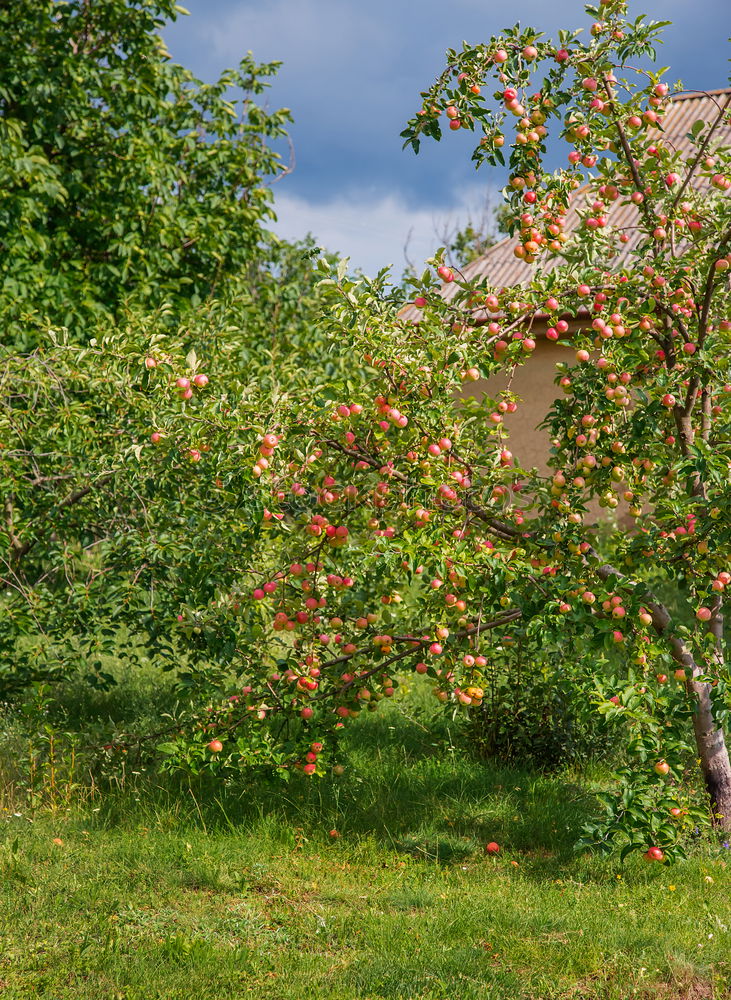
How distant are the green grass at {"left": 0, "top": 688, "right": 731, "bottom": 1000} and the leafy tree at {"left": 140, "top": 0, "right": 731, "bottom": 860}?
36 cm

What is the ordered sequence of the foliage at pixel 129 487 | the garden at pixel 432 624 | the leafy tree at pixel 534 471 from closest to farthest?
the garden at pixel 432 624
the leafy tree at pixel 534 471
the foliage at pixel 129 487

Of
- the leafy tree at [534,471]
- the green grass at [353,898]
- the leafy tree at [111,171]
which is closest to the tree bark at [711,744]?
the leafy tree at [534,471]

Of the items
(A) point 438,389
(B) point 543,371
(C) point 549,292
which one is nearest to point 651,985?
(A) point 438,389

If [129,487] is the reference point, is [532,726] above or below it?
below

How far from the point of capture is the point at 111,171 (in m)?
9.29

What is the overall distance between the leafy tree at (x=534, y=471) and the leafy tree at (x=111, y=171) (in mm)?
5050

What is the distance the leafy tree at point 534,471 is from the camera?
404 cm

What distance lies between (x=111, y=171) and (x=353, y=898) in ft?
25.1

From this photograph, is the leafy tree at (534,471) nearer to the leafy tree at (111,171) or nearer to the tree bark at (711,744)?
the tree bark at (711,744)

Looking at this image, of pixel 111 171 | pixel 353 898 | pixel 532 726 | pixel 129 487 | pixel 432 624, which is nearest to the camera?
pixel 353 898

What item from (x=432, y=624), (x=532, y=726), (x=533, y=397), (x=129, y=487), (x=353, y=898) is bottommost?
(x=353, y=898)

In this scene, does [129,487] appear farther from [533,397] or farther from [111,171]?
[533,397]

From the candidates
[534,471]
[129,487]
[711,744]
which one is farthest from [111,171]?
[711,744]

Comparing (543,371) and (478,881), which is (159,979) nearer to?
(478,881)
